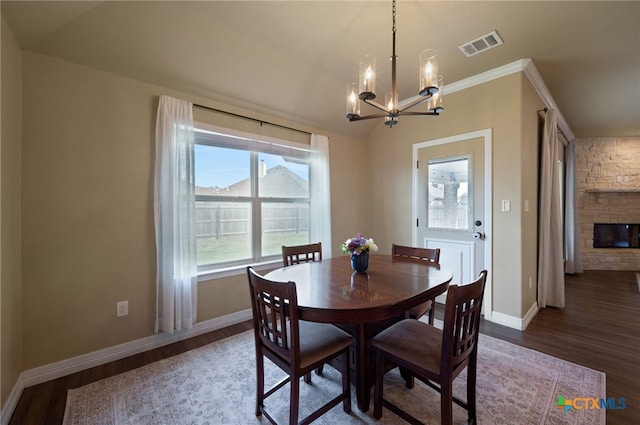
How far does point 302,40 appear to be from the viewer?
2.39 metres

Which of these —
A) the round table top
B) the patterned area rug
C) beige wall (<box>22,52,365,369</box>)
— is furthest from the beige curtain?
beige wall (<box>22,52,365,369</box>)

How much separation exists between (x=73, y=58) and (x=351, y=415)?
318 cm

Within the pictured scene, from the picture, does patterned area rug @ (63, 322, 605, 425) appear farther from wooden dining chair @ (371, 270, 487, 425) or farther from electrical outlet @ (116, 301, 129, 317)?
electrical outlet @ (116, 301, 129, 317)

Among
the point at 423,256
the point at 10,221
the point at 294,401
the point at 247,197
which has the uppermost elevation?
the point at 247,197

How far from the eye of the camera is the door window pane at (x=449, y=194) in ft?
10.3

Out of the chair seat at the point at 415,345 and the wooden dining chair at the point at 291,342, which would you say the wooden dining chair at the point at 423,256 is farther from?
the wooden dining chair at the point at 291,342

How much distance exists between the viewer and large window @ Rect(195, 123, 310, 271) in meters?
2.77

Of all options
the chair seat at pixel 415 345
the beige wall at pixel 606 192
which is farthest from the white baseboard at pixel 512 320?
the beige wall at pixel 606 192

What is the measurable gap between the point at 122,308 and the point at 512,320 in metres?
3.74

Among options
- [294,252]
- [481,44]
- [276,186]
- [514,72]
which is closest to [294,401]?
[294,252]

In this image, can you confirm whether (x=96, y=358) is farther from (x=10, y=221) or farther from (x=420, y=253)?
(x=420, y=253)

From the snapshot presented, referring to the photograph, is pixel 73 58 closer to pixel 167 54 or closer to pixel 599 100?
pixel 167 54

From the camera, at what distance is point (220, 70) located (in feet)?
8.11

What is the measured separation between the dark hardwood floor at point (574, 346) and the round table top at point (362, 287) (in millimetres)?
1253
